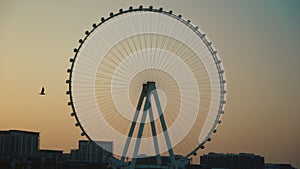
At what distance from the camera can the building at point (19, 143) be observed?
104m

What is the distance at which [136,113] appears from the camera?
128 ft

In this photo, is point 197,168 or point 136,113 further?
point 197,168

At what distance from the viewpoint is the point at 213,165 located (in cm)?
11394

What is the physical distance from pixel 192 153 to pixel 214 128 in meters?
1.71

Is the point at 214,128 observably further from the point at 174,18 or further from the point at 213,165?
the point at 213,165

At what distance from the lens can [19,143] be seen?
107 m

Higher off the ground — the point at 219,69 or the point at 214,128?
the point at 219,69

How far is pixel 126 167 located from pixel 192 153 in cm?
427

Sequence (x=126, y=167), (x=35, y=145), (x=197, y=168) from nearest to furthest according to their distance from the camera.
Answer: (x=126, y=167)
(x=197, y=168)
(x=35, y=145)

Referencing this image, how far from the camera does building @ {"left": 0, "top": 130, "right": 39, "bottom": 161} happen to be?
104500 millimetres

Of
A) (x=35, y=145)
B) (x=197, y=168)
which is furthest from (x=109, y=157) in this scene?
(x=35, y=145)

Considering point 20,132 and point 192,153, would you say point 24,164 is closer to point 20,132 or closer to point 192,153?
point 20,132

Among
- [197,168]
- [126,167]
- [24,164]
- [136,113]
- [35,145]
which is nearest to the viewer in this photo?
[136,113]

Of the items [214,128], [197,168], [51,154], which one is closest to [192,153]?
[214,128]
